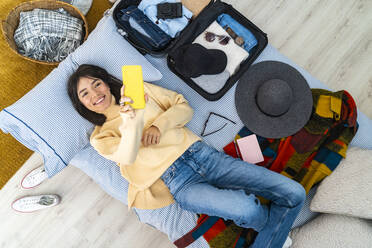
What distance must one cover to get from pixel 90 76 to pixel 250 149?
108cm

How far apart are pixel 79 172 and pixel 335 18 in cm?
237

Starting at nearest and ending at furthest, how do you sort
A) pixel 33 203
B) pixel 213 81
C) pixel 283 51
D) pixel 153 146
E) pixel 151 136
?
pixel 151 136 < pixel 153 146 < pixel 213 81 < pixel 33 203 < pixel 283 51

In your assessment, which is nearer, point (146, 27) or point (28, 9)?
point (146, 27)

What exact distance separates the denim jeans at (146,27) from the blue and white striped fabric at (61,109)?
0.31 feet

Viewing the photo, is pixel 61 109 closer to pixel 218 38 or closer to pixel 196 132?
pixel 196 132

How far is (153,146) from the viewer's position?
1529 mm

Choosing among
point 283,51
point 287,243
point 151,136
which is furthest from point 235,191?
point 283,51

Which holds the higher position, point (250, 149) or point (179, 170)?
point (250, 149)

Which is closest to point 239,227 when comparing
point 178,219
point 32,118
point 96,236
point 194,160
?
point 178,219

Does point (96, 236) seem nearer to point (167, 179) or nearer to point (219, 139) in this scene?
point (167, 179)

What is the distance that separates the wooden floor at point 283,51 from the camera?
6.26ft

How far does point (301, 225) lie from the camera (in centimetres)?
160

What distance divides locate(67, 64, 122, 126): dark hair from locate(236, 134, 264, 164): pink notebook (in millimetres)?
846

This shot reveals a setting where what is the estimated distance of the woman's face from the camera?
1437 mm
